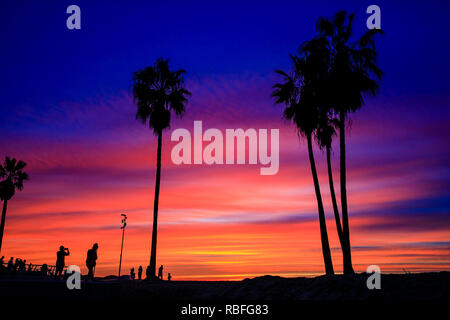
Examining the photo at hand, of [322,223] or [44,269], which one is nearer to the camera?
[322,223]

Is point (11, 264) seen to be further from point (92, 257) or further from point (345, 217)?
point (345, 217)

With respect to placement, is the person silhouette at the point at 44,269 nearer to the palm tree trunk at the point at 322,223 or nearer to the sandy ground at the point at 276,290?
the sandy ground at the point at 276,290

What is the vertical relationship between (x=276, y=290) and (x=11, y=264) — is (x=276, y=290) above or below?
below

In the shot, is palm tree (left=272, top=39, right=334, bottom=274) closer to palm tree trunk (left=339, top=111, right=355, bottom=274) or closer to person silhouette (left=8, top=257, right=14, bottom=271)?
palm tree trunk (left=339, top=111, right=355, bottom=274)

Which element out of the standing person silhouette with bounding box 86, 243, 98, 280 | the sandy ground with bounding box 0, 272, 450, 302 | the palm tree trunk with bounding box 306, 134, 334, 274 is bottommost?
the sandy ground with bounding box 0, 272, 450, 302

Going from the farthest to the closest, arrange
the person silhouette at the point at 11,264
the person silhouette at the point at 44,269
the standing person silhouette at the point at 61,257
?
the person silhouette at the point at 11,264, the person silhouette at the point at 44,269, the standing person silhouette at the point at 61,257

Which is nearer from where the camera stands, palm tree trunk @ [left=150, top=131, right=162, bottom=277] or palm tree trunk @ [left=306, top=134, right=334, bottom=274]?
palm tree trunk @ [left=306, top=134, right=334, bottom=274]

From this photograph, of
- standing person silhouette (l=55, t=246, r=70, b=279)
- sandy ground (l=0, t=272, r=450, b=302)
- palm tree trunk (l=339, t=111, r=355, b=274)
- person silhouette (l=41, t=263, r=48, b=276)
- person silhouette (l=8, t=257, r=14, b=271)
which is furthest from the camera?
person silhouette (l=8, t=257, r=14, b=271)

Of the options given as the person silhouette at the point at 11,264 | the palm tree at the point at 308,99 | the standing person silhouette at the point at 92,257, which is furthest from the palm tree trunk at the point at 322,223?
the person silhouette at the point at 11,264

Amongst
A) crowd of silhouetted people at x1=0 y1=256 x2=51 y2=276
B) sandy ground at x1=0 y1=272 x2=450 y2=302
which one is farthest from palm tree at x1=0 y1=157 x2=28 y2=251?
sandy ground at x1=0 y1=272 x2=450 y2=302

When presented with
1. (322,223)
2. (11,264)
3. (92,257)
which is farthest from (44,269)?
(322,223)

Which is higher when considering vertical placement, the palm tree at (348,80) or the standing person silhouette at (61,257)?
the palm tree at (348,80)
